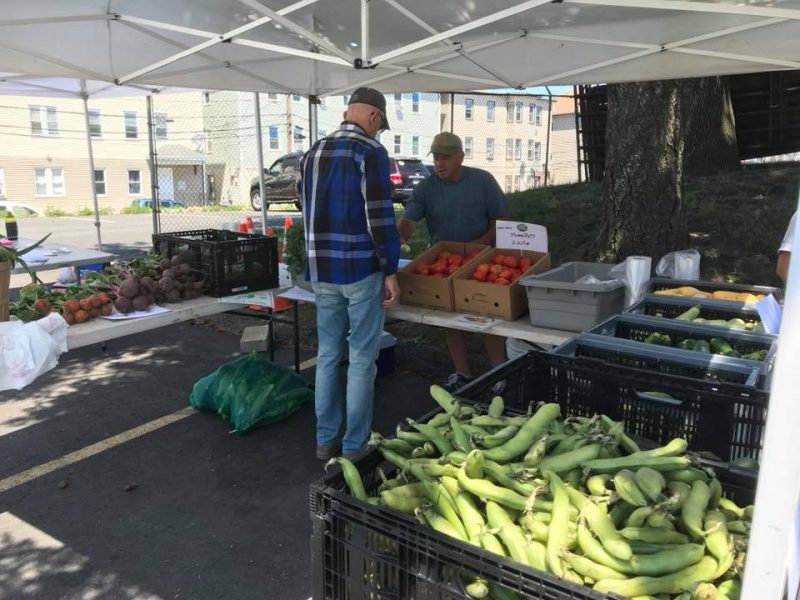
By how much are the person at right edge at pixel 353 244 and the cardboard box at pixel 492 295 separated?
0.48m

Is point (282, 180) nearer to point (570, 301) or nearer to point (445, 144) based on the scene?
point (445, 144)

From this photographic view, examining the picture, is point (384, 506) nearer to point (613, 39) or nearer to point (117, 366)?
point (613, 39)

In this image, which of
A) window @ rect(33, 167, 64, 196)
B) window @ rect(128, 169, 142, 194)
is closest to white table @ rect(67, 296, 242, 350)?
window @ rect(33, 167, 64, 196)

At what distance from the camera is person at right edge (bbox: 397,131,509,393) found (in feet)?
15.9

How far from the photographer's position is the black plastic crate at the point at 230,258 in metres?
4.50

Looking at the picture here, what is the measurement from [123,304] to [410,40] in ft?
9.63

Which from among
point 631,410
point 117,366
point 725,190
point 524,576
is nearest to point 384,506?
point 524,576

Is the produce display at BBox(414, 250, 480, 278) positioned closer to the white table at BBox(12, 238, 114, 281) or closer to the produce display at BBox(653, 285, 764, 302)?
the produce display at BBox(653, 285, 764, 302)

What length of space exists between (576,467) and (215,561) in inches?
86.5

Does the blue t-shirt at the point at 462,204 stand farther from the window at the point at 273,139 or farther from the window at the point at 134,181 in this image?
the window at the point at 134,181

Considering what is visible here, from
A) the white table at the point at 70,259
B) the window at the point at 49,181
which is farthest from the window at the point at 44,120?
the white table at the point at 70,259

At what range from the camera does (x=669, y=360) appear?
2570 millimetres

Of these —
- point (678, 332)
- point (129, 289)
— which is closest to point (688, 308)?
point (678, 332)

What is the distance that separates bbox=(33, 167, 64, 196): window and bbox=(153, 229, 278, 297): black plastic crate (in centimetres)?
3145
